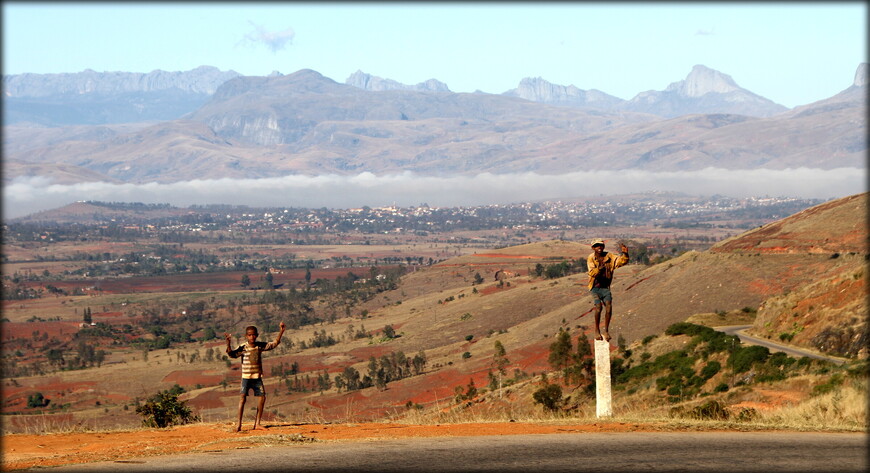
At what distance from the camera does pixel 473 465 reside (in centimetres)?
1484

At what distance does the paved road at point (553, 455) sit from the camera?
572 inches

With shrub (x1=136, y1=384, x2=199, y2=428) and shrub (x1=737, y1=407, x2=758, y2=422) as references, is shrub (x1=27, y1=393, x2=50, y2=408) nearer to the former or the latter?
shrub (x1=136, y1=384, x2=199, y2=428)

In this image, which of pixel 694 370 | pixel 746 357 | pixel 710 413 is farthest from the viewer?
pixel 694 370

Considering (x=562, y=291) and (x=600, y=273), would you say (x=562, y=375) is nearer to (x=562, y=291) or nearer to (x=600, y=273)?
(x=600, y=273)

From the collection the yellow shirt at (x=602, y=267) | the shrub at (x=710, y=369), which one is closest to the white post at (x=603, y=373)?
the yellow shirt at (x=602, y=267)

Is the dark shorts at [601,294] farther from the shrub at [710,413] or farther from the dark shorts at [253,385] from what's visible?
the dark shorts at [253,385]

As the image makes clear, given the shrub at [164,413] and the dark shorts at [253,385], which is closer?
the dark shorts at [253,385]

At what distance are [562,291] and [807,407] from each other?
77.0 m

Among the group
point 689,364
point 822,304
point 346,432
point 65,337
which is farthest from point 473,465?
point 65,337

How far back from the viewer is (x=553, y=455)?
50.6 ft

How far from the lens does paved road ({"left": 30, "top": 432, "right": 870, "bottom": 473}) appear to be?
572 inches

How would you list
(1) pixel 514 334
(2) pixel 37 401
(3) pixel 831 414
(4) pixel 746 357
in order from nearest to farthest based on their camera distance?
1. (3) pixel 831 414
2. (4) pixel 746 357
3. (1) pixel 514 334
4. (2) pixel 37 401

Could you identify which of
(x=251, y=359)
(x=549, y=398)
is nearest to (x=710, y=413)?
(x=251, y=359)

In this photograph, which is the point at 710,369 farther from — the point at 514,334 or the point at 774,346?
the point at 514,334
